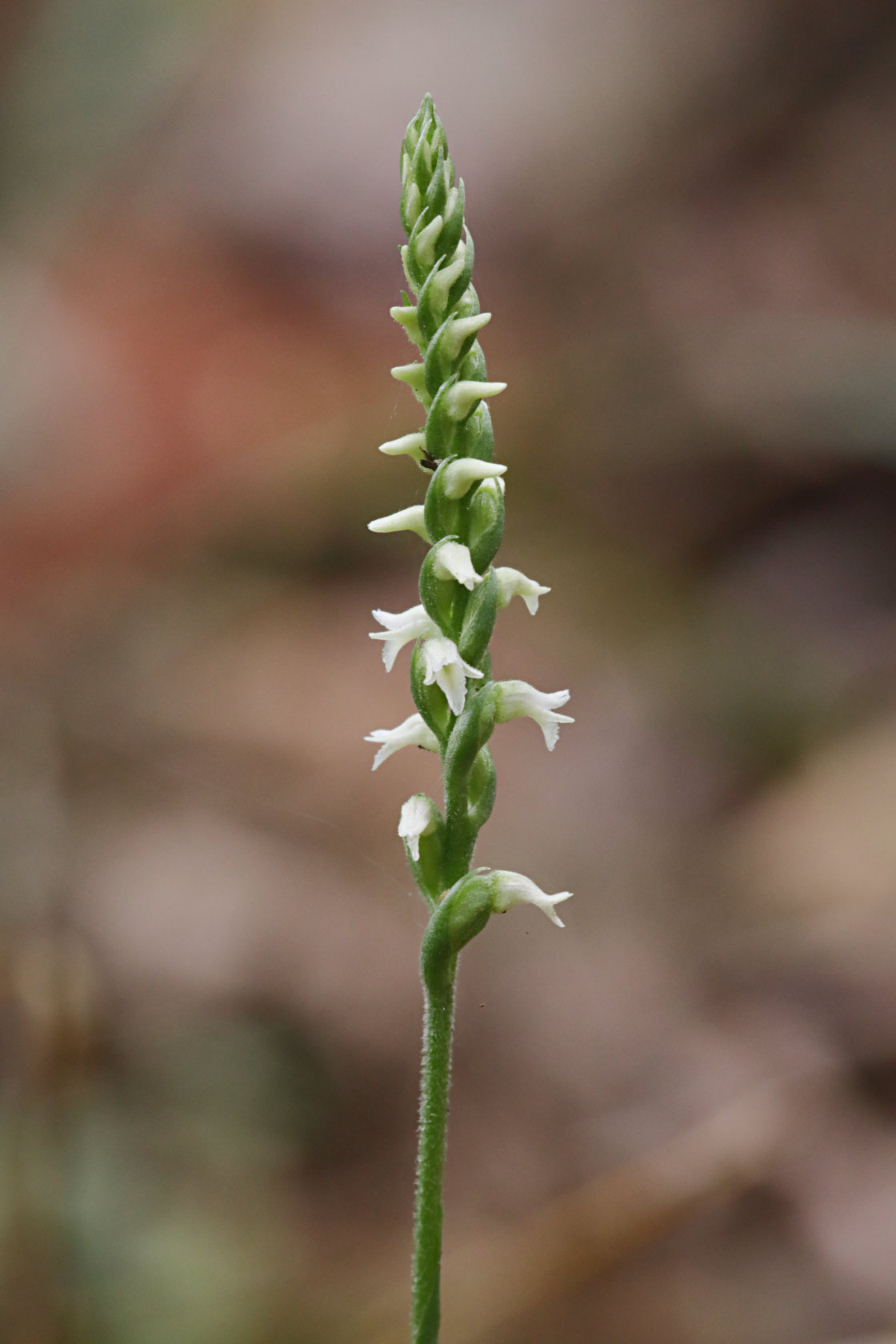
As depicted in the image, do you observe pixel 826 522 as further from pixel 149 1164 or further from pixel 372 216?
pixel 149 1164

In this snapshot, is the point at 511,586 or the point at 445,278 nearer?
the point at 445,278

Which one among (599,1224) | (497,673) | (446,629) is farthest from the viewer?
(497,673)

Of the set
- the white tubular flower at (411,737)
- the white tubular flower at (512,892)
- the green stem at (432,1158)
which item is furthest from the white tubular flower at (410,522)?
the green stem at (432,1158)

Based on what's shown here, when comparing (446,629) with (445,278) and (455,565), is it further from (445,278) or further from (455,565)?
(445,278)


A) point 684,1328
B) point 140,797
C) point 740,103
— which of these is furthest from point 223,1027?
point 740,103

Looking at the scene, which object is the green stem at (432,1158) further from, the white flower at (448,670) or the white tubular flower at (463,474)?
the white tubular flower at (463,474)

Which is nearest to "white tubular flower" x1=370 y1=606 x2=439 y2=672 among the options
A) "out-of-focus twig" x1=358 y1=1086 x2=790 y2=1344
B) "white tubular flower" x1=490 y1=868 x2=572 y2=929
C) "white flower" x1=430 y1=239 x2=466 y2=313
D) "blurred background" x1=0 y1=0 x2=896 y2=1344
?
"white tubular flower" x1=490 y1=868 x2=572 y2=929

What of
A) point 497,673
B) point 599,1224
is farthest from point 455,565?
point 497,673
